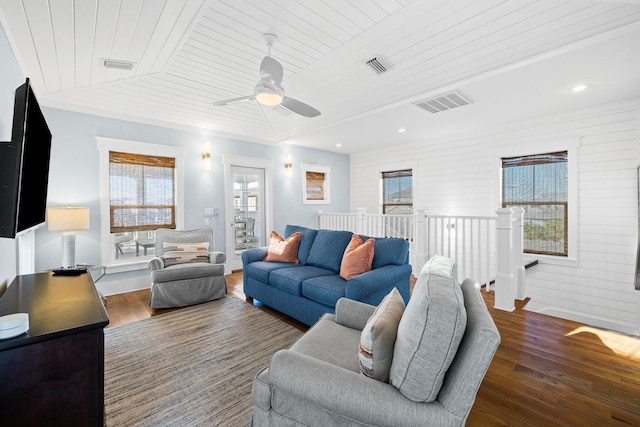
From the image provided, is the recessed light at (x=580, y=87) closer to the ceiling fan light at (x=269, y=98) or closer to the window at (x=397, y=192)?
the window at (x=397, y=192)

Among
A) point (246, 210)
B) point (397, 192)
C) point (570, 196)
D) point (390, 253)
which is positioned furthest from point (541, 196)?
point (246, 210)

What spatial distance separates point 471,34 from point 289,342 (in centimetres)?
320

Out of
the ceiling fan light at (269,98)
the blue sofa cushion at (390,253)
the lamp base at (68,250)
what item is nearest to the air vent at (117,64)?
the ceiling fan light at (269,98)

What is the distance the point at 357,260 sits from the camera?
113 inches

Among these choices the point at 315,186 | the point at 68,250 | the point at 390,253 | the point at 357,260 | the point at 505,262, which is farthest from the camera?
the point at 315,186

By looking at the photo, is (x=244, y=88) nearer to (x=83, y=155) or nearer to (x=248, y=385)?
(x=83, y=155)

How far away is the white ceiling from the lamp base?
1.71 metres

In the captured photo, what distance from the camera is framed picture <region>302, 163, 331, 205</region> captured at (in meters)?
6.44

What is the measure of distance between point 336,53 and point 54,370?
123 inches

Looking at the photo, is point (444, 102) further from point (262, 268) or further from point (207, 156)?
point (207, 156)

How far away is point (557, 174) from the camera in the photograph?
14.1ft

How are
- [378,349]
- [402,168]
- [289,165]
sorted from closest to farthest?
[378,349], [289,165], [402,168]

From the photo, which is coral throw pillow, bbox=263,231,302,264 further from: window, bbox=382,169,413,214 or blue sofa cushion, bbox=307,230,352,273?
window, bbox=382,169,413,214

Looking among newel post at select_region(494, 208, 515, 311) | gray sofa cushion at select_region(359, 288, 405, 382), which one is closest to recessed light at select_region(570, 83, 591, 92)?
newel post at select_region(494, 208, 515, 311)
